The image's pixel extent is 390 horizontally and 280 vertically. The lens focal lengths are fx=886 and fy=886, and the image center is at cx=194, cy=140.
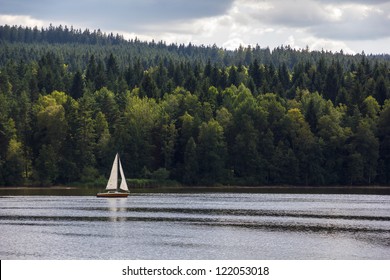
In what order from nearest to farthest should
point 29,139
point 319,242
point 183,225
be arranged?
point 319,242 < point 183,225 < point 29,139

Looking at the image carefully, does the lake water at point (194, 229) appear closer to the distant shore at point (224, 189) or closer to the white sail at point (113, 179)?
the white sail at point (113, 179)

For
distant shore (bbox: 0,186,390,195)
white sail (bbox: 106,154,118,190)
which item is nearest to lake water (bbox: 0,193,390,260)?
white sail (bbox: 106,154,118,190)

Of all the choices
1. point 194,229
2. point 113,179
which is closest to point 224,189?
point 113,179

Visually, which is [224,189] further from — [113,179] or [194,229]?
[194,229]

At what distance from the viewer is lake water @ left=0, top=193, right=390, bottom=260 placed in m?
73.0

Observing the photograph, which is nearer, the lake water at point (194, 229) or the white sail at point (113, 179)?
the lake water at point (194, 229)

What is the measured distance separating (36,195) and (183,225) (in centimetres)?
6787

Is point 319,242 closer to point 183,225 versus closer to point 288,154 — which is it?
point 183,225

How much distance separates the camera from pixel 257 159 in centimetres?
19512

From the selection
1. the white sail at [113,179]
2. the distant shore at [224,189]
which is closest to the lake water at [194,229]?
the white sail at [113,179]

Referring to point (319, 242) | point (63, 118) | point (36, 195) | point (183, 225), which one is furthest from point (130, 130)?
point (319, 242)

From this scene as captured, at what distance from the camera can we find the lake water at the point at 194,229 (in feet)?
240

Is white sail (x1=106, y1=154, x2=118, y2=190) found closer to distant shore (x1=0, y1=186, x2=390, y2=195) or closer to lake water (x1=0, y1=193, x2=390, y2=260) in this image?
lake water (x1=0, y1=193, x2=390, y2=260)

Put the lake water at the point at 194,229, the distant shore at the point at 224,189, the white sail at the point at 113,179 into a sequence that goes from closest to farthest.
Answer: the lake water at the point at 194,229
the white sail at the point at 113,179
the distant shore at the point at 224,189
